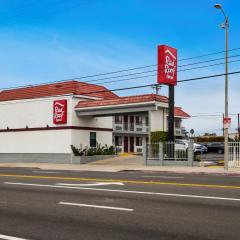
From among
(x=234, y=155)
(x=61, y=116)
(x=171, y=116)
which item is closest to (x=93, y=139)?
(x=61, y=116)

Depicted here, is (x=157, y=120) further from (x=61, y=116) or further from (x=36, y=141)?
(x=36, y=141)

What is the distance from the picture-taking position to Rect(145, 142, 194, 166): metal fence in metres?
32.0

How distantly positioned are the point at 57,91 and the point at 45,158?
568 cm

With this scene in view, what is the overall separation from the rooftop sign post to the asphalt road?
16.9 metres

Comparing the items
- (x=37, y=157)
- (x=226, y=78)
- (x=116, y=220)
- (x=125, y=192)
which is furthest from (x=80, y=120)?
(x=116, y=220)

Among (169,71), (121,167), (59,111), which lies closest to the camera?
(121,167)

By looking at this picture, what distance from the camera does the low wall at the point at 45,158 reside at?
128ft

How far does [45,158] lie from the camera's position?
4091 cm

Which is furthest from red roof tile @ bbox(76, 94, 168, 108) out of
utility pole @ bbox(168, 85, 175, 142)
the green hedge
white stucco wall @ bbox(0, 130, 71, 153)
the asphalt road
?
the asphalt road

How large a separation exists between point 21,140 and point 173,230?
117 ft

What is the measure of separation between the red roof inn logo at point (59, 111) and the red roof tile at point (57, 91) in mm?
1015

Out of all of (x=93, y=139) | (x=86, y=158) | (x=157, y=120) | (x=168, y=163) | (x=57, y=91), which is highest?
(x=57, y=91)

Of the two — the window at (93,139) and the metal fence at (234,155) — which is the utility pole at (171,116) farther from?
the window at (93,139)

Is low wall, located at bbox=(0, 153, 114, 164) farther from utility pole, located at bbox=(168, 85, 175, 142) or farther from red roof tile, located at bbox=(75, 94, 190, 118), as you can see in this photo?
utility pole, located at bbox=(168, 85, 175, 142)
